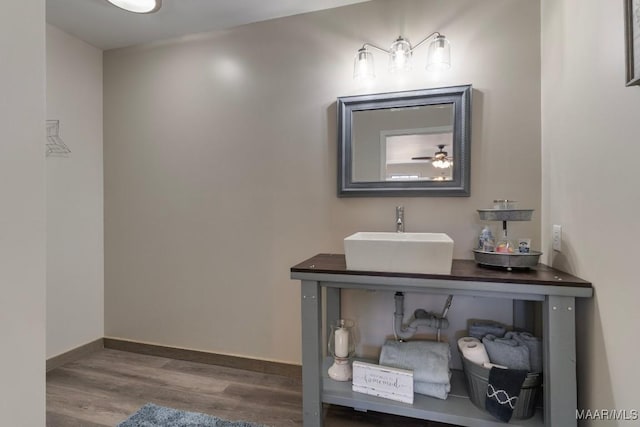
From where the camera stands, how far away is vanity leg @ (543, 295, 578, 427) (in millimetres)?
1286

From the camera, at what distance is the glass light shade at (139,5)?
1.98m

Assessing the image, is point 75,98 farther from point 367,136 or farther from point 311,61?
point 367,136

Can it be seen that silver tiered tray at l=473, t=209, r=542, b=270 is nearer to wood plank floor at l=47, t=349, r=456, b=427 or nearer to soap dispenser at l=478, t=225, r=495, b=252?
soap dispenser at l=478, t=225, r=495, b=252

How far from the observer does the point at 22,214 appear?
695 mm

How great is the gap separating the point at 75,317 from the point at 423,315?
2546mm

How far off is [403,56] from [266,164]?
109 centimetres

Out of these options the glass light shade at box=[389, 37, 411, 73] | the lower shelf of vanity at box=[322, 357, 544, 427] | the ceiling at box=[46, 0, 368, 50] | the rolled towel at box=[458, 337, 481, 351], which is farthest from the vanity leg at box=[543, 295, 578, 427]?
the ceiling at box=[46, 0, 368, 50]

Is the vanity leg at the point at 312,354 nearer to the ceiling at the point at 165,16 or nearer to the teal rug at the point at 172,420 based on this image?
the teal rug at the point at 172,420

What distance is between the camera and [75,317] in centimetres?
247


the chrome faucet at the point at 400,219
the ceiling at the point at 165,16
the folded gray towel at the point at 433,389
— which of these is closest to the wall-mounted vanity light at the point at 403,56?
the ceiling at the point at 165,16

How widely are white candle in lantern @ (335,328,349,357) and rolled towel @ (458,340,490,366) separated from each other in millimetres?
588

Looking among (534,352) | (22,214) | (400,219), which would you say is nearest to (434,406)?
(534,352)

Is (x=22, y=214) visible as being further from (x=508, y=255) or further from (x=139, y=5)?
(x=139, y=5)

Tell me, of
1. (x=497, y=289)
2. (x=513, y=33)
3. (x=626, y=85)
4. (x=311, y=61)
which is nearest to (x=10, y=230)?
(x=497, y=289)
